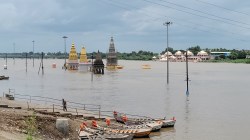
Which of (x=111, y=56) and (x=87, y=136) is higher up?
(x=111, y=56)

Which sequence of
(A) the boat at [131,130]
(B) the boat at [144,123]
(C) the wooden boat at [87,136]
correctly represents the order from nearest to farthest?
1. (C) the wooden boat at [87,136]
2. (A) the boat at [131,130]
3. (B) the boat at [144,123]

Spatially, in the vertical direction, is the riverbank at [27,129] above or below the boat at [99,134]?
above

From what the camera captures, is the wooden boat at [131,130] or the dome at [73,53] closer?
the wooden boat at [131,130]

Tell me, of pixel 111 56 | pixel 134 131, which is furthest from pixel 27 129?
pixel 111 56

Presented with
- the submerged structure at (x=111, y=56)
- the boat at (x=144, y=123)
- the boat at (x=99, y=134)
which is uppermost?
the submerged structure at (x=111, y=56)

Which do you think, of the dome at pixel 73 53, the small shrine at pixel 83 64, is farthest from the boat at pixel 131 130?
the dome at pixel 73 53

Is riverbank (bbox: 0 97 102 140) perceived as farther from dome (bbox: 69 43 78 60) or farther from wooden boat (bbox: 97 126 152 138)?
dome (bbox: 69 43 78 60)

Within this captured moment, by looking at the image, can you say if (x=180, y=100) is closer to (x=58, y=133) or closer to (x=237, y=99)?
(x=237, y=99)

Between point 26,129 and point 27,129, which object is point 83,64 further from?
point 27,129

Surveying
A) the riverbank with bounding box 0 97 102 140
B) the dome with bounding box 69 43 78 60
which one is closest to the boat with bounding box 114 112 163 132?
the riverbank with bounding box 0 97 102 140

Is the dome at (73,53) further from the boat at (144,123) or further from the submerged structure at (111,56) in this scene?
the boat at (144,123)

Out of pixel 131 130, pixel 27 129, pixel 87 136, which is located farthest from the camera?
pixel 131 130

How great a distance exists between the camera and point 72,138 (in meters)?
26.2

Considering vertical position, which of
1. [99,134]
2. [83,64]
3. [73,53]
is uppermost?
[73,53]
